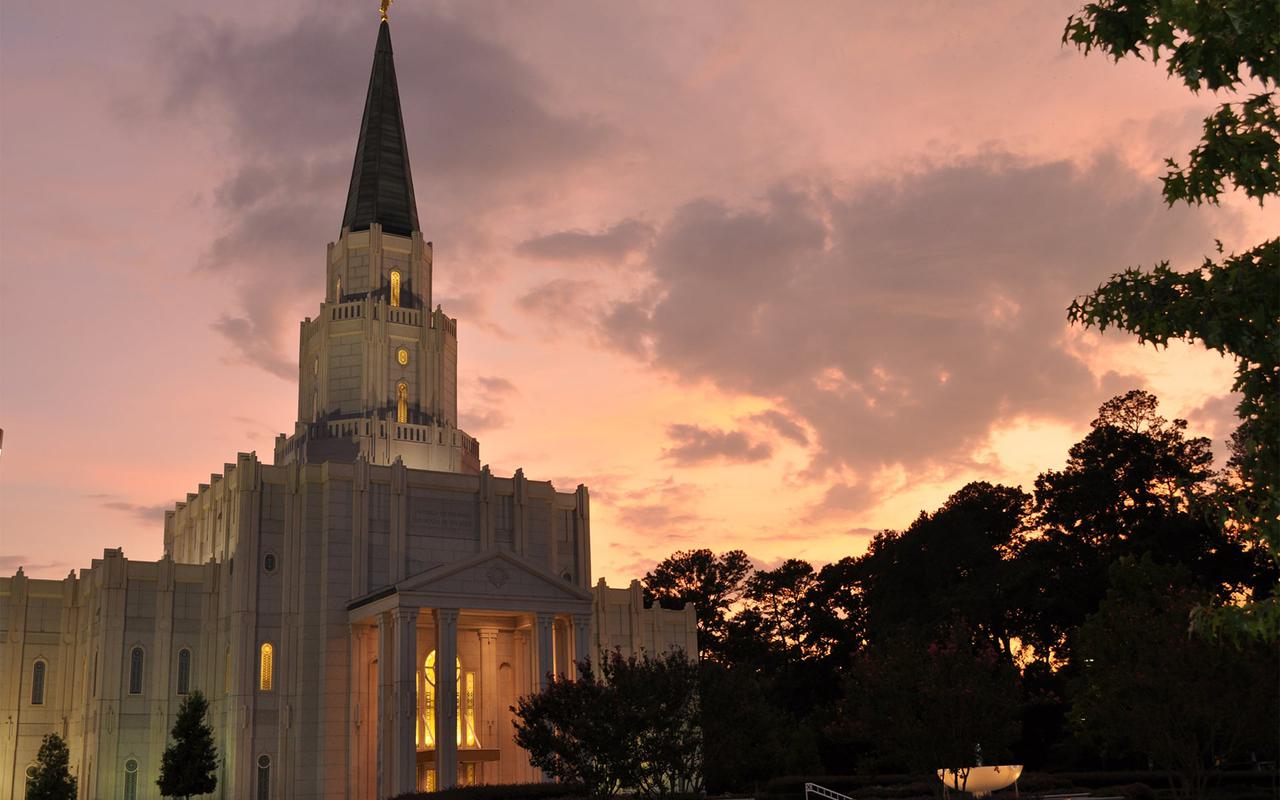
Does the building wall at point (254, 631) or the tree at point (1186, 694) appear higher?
the building wall at point (254, 631)

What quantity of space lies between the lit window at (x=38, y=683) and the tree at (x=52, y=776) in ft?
14.6

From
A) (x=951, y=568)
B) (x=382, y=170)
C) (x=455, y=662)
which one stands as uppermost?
(x=382, y=170)

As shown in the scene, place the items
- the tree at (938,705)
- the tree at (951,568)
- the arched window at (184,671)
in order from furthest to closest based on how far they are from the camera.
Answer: the tree at (951,568) < the arched window at (184,671) < the tree at (938,705)

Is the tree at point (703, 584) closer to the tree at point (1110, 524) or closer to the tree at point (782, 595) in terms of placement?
the tree at point (782, 595)

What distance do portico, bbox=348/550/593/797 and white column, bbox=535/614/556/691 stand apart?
0.14 feet

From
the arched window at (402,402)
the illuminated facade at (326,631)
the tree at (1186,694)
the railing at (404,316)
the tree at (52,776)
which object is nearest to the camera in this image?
the tree at (1186,694)

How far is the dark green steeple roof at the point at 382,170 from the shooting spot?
72938 mm

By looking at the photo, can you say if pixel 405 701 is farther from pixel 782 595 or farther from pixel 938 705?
pixel 782 595

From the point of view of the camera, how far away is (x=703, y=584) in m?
109

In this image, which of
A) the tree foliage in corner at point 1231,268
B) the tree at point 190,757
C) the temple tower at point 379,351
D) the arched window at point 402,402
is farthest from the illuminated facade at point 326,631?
the tree foliage in corner at point 1231,268

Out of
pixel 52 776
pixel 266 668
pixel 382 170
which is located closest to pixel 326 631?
pixel 266 668

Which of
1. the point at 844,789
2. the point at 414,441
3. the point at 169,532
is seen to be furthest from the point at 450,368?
the point at 844,789

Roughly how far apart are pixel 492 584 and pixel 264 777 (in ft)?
43.6

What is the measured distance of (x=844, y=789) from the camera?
54250 mm
